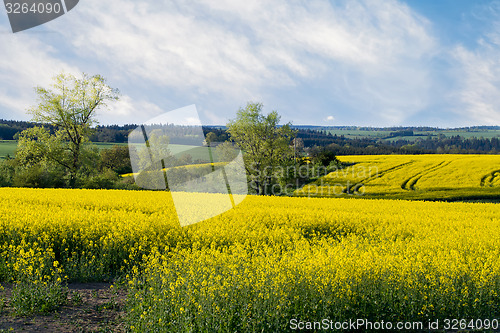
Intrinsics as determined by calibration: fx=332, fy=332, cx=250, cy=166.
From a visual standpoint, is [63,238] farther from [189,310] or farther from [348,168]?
[348,168]

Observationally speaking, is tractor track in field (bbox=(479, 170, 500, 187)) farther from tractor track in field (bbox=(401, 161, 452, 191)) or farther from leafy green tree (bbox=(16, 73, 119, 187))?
leafy green tree (bbox=(16, 73, 119, 187))

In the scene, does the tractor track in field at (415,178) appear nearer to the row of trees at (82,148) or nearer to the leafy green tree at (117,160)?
the row of trees at (82,148)

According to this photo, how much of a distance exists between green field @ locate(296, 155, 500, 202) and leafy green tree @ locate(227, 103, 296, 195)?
15.6ft

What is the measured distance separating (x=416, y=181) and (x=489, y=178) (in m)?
8.13

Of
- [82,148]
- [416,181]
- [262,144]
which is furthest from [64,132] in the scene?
[416,181]

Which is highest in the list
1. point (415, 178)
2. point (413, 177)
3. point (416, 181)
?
point (413, 177)

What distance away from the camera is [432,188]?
38.4 metres

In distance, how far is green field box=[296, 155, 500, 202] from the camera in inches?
1356

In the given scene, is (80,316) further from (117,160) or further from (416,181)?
(117,160)

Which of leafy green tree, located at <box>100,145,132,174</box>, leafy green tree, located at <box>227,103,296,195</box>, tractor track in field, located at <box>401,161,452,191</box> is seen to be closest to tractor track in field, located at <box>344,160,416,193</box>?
tractor track in field, located at <box>401,161,452,191</box>

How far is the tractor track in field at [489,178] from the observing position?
38506 millimetres

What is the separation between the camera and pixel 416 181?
4288 centimetres

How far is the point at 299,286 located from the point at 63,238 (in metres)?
7.51

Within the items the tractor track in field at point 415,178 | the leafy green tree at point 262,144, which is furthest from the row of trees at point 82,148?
the tractor track in field at point 415,178
